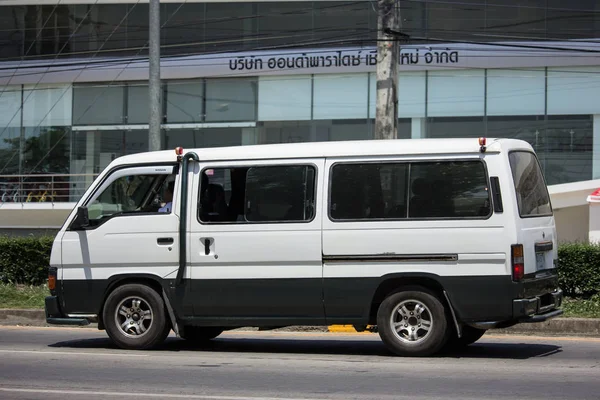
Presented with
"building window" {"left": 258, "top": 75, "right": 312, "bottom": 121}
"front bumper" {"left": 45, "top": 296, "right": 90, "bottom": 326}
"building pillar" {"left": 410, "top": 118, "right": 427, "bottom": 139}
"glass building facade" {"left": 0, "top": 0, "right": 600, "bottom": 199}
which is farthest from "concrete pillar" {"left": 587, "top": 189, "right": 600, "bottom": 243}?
"front bumper" {"left": 45, "top": 296, "right": 90, "bottom": 326}

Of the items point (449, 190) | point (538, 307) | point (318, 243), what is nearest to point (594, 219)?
point (538, 307)

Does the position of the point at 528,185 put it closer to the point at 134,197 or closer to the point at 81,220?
the point at 134,197

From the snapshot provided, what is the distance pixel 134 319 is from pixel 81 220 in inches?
54.8

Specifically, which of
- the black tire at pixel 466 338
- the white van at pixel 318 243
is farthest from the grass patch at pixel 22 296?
the black tire at pixel 466 338

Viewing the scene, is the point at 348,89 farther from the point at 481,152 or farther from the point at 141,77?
the point at 481,152

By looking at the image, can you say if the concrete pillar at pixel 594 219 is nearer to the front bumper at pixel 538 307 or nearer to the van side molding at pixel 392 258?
the front bumper at pixel 538 307

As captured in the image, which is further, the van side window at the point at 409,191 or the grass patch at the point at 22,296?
the grass patch at the point at 22,296

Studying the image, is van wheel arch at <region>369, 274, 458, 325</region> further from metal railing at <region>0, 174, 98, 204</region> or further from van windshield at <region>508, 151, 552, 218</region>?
metal railing at <region>0, 174, 98, 204</region>

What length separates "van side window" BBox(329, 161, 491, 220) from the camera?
33.3 ft

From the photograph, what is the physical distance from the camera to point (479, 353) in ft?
35.8

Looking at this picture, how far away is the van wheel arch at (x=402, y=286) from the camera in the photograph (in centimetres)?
1027

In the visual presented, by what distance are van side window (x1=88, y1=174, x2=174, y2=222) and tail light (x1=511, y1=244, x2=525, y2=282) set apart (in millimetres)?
4121

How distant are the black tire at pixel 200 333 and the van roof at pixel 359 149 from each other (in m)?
2.26

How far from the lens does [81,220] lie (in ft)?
37.2
